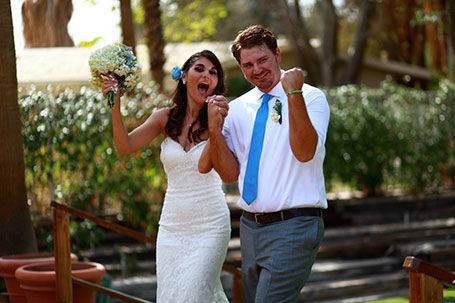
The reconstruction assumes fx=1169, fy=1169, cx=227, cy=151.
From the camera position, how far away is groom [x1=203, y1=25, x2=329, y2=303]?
5.32 meters

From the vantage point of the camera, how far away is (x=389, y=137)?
1864cm

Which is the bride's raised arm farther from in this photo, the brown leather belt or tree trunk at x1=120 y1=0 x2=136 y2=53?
tree trunk at x1=120 y1=0 x2=136 y2=53

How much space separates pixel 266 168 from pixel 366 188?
1404 cm

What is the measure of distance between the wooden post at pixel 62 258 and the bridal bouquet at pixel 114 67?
4.13 feet

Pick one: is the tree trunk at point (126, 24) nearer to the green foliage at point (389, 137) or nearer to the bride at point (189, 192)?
the green foliage at point (389, 137)

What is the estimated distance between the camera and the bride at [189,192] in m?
6.19

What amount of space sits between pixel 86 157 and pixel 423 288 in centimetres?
807

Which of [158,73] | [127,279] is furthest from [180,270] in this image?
[158,73]

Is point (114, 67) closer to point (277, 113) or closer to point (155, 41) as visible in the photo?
Answer: point (277, 113)

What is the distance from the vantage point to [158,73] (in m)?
17.6

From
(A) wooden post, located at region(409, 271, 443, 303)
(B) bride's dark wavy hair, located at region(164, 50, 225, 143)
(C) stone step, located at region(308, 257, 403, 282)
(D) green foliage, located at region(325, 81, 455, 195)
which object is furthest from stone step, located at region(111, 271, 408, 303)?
(A) wooden post, located at region(409, 271, 443, 303)

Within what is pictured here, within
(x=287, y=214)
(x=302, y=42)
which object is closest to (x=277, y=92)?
(x=287, y=214)

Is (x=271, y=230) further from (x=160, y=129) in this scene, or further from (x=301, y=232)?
(x=160, y=129)

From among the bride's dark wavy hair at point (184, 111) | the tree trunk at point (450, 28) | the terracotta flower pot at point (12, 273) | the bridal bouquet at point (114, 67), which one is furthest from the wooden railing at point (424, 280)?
the tree trunk at point (450, 28)
